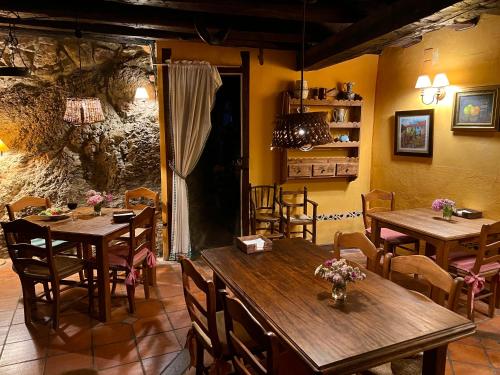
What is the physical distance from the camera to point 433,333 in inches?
59.2

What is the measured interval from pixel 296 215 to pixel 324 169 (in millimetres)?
685

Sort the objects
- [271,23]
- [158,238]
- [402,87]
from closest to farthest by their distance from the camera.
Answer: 1. [271,23]
2. [402,87]
3. [158,238]

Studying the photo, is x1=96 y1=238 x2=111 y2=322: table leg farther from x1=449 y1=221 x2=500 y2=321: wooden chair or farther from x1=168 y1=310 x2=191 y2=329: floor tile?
x1=449 y1=221 x2=500 y2=321: wooden chair

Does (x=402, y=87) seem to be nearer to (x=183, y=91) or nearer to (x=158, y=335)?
(x=183, y=91)

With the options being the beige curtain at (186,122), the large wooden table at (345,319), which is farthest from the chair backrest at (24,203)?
the large wooden table at (345,319)

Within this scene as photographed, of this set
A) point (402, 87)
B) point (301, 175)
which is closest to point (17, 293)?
point (301, 175)

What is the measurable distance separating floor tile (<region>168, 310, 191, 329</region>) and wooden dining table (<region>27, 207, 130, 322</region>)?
1.72 ft

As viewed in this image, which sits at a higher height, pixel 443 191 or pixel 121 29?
pixel 121 29

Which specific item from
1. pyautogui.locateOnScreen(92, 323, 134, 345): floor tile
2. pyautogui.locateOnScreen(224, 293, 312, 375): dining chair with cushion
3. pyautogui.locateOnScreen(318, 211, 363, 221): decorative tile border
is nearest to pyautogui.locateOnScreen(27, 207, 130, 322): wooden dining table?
pyautogui.locateOnScreen(92, 323, 134, 345): floor tile

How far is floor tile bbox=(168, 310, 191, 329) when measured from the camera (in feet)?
9.73

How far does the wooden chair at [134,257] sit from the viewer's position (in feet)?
9.94

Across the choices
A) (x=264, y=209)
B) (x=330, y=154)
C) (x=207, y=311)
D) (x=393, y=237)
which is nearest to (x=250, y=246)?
(x=207, y=311)

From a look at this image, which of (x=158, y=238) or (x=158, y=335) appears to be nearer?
(x=158, y=335)

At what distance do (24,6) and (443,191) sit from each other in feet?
14.3
